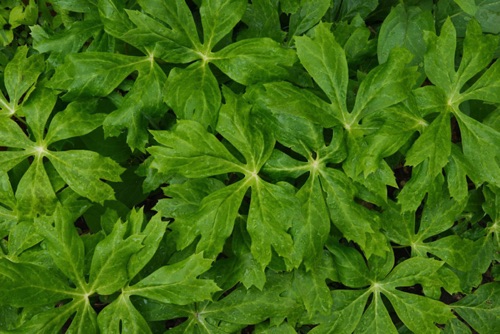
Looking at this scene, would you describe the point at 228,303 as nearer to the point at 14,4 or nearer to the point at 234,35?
the point at 234,35

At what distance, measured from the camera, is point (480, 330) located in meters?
2.23

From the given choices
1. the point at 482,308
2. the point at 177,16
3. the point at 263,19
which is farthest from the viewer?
the point at 482,308

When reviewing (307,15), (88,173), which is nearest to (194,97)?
(88,173)

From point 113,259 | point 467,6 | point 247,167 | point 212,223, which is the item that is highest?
point 467,6

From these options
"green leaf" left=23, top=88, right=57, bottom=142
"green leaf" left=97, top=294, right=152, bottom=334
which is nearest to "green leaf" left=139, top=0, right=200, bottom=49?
"green leaf" left=23, top=88, right=57, bottom=142

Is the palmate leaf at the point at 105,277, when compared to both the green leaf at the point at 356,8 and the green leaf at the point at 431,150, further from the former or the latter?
the green leaf at the point at 356,8

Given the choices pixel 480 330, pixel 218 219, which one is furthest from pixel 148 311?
pixel 480 330

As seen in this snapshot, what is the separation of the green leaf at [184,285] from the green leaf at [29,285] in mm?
347

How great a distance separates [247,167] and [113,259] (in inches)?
23.2

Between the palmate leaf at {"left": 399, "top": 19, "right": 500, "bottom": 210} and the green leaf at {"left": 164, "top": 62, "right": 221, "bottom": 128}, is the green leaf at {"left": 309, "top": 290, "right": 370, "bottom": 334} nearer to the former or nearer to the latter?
the palmate leaf at {"left": 399, "top": 19, "right": 500, "bottom": 210}

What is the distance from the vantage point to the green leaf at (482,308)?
7.31 ft

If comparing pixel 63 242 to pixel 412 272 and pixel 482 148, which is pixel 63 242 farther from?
pixel 482 148

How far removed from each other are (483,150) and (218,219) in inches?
39.0

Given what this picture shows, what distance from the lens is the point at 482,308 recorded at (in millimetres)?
2254
